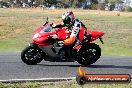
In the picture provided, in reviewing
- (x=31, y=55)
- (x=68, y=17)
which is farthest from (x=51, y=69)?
(x=68, y=17)

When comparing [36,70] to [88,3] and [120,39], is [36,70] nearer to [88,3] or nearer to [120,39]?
[120,39]

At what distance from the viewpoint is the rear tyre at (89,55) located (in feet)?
37.8

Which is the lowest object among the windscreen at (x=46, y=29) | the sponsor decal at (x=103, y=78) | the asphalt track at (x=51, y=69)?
the asphalt track at (x=51, y=69)

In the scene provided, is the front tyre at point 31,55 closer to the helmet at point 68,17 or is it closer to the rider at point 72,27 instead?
the rider at point 72,27

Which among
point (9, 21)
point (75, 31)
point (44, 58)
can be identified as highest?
point (75, 31)

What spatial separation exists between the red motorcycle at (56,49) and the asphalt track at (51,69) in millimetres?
207

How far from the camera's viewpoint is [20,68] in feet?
34.2

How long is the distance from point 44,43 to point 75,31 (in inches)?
37.2

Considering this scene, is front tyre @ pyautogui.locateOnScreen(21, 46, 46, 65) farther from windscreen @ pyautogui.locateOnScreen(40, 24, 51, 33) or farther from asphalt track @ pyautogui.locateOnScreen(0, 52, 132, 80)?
windscreen @ pyautogui.locateOnScreen(40, 24, 51, 33)

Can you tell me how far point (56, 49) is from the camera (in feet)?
37.7

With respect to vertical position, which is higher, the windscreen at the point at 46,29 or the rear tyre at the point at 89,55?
the windscreen at the point at 46,29

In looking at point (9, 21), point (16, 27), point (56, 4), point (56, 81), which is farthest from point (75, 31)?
point (56, 4)

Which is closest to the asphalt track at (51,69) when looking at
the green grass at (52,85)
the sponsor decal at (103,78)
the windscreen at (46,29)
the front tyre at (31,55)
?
the front tyre at (31,55)

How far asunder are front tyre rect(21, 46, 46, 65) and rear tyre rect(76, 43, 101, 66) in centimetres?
118
